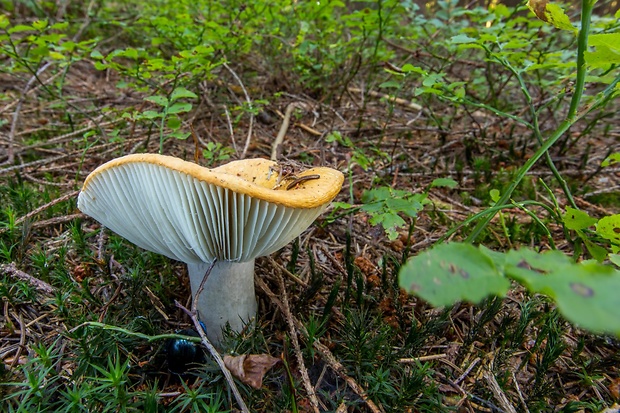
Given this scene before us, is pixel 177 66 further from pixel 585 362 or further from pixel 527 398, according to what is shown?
pixel 585 362

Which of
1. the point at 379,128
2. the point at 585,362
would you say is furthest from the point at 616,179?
the point at 585,362

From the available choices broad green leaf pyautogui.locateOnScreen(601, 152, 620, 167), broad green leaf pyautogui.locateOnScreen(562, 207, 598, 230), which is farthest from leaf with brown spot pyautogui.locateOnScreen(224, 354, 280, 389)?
broad green leaf pyautogui.locateOnScreen(601, 152, 620, 167)

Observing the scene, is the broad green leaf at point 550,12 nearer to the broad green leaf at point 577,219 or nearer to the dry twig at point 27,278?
the broad green leaf at point 577,219

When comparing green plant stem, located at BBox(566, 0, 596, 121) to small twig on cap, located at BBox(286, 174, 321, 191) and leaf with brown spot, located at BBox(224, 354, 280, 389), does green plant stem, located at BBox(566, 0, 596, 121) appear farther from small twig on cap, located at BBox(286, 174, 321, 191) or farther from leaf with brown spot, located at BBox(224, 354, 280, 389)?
leaf with brown spot, located at BBox(224, 354, 280, 389)

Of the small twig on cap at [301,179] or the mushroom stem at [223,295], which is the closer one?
the small twig on cap at [301,179]

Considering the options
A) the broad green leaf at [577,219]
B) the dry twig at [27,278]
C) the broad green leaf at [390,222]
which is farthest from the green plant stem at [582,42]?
the dry twig at [27,278]

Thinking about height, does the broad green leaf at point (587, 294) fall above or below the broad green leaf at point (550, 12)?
below

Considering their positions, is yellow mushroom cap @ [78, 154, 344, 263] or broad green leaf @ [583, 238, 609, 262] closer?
yellow mushroom cap @ [78, 154, 344, 263]
